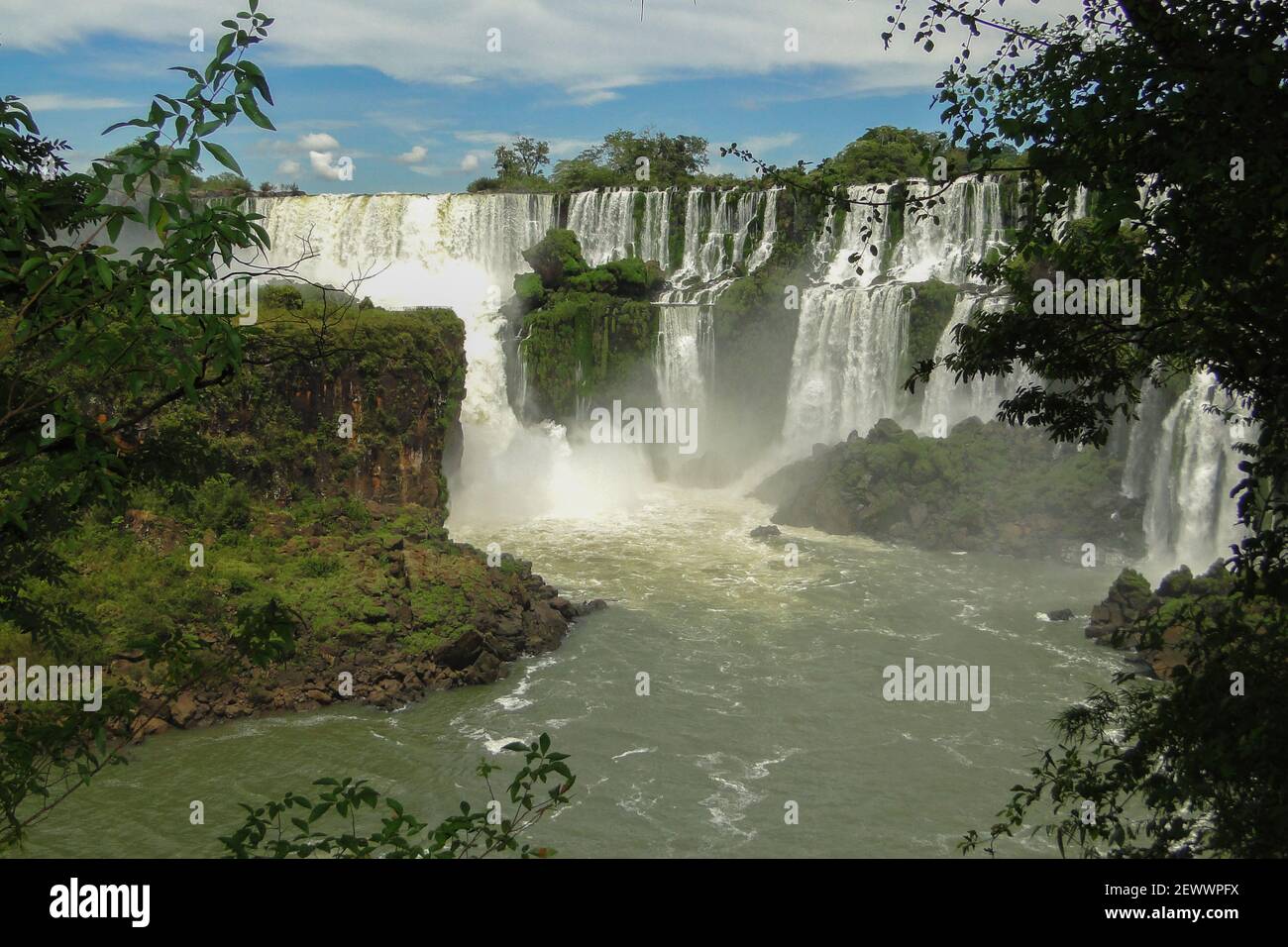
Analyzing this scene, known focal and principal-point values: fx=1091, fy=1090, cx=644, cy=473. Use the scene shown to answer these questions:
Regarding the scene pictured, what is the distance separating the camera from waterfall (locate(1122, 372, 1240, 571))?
23.6 meters

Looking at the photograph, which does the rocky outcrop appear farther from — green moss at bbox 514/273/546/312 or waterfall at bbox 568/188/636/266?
waterfall at bbox 568/188/636/266

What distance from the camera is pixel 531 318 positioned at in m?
34.2

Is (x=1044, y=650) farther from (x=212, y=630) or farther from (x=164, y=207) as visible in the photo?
(x=164, y=207)

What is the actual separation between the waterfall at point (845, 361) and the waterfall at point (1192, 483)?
7.92 meters

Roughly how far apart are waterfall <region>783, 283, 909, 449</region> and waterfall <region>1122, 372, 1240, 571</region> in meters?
7.92

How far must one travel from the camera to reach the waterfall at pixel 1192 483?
23.6m

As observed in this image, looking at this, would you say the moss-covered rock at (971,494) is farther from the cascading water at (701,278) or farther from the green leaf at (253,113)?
the green leaf at (253,113)

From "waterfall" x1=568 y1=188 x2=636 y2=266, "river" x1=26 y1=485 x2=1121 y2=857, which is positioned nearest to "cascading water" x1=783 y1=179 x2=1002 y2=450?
"waterfall" x1=568 y1=188 x2=636 y2=266

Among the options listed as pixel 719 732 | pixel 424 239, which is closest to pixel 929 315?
pixel 424 239

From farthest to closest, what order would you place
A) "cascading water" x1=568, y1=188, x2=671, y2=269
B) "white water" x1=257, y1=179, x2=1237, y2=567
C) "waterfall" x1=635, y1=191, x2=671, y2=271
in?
"cascading water" x1=568, y1=188, x2=671, y2=269 → "waterfall" x1=635, y1=191, x2=671, y2=271 → "white water" x1=257, y1=179, x2=1237, y2=567

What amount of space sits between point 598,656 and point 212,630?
6.24 metres

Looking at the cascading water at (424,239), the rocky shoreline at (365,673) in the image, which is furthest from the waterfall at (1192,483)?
the cascading water at (424,239)

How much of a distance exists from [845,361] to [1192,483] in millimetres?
11059
